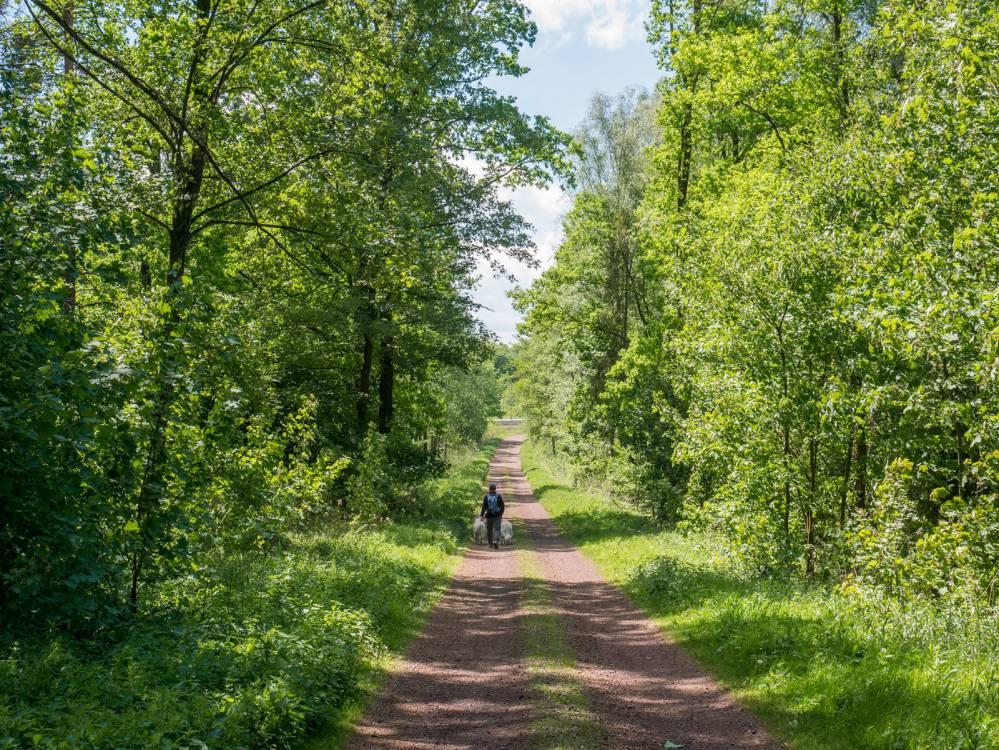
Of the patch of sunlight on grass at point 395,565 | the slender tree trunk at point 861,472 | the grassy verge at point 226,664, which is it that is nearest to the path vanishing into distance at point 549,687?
the patch of sunlight on grass at point 395,565

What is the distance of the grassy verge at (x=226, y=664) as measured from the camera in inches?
197

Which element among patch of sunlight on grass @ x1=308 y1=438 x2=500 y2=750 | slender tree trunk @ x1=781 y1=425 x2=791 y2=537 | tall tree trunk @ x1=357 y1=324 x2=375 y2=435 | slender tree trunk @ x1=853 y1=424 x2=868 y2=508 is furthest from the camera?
tall tree trunk @ x1=357 y1=324 x2=375 y2=435

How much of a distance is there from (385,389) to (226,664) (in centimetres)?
1887

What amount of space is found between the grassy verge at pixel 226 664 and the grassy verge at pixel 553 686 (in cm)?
191

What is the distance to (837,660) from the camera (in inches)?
312

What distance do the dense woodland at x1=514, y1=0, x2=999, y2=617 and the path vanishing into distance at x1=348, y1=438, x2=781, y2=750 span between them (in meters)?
3.05

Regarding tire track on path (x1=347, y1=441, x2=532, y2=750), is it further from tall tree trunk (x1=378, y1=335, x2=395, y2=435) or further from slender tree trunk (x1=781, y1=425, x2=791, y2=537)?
tall tree trunk (x1=378, y1=335, x2=395, y2=435)

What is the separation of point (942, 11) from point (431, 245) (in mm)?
8222

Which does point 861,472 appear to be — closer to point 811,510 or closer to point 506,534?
point 811,510

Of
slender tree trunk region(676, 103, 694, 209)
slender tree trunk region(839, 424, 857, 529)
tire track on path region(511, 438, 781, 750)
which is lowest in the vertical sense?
Result: tire track on path region(511, 438, 781, 750)

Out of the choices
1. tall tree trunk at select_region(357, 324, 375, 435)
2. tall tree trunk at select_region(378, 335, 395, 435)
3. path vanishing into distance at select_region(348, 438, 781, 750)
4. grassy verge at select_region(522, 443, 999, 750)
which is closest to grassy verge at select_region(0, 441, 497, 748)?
path vanishing into distance at select_region(348, 438, 781, 750)

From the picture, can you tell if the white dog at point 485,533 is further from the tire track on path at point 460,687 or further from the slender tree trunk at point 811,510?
the slender tree trunk at point 811,510

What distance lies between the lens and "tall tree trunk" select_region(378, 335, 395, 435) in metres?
24.5

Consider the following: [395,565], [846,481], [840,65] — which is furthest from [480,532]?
[840,65]
